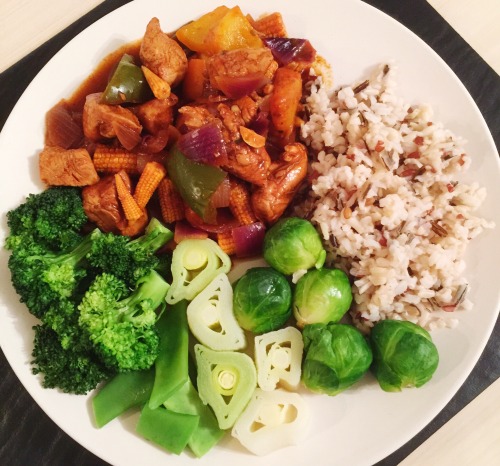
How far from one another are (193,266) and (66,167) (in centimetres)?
80

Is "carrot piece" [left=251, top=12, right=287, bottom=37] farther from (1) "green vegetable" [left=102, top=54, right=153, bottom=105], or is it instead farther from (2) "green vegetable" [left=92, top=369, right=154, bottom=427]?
(2) "green vegetable" [left=92, top=369, right=154, bottom=427]

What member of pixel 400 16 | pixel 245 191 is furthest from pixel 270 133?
pixel 400 16

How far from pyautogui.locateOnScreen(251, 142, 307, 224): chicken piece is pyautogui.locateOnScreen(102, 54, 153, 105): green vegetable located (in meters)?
0.79

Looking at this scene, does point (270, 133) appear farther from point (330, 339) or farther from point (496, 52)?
point (496, 52)

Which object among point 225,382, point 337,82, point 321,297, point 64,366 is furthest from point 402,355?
point 64,366

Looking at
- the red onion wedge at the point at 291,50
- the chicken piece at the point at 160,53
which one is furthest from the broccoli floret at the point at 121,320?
the red onion wedge at the point at 291,50

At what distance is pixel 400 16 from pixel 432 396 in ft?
7.47

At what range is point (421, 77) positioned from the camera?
2.77 m

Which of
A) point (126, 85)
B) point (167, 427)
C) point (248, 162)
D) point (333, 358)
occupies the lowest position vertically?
point (167, 427)

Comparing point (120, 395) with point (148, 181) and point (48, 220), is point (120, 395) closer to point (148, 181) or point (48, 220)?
point (48, 220)

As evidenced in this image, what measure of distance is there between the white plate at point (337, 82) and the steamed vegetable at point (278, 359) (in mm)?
175

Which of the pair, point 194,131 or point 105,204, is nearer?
point 194,131

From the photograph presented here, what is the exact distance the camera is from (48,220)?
2.55 metres

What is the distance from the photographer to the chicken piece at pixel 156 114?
2.69 m
